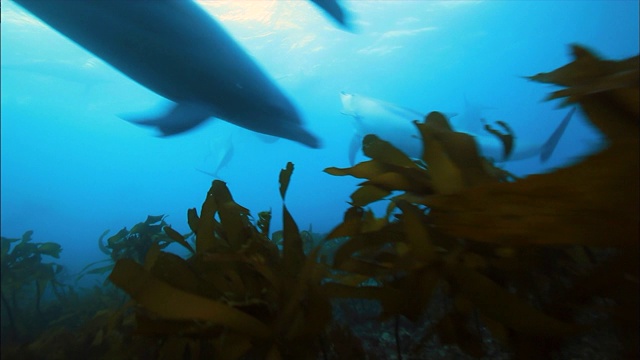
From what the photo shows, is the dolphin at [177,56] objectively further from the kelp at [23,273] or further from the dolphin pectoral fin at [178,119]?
the kelp at [23,273]

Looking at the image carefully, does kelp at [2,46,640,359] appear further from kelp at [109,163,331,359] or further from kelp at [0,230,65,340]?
kelp at [0,230,65,340]

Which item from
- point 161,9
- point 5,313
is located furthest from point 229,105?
point 5,313

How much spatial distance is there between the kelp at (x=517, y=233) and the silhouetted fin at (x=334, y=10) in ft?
7.83

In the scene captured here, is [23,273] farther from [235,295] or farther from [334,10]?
[334,10]

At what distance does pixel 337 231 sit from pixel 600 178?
0.76 meters

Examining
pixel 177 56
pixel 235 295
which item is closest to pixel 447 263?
pixel 235 295

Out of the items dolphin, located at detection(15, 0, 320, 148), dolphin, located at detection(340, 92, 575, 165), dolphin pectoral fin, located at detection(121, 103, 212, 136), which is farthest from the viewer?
dolphin, located at detection(340, 92, 575, 165)

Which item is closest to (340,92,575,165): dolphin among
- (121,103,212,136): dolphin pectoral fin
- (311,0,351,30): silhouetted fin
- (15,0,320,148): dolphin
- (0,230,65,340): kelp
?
(311,0,351,30): silhouetted fin

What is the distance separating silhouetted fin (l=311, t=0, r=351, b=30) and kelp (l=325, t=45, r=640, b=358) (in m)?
2.39

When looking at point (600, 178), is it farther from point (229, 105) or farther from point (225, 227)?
point (229, 105)

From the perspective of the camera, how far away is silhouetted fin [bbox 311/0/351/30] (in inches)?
122

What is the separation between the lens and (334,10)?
317 centimetres

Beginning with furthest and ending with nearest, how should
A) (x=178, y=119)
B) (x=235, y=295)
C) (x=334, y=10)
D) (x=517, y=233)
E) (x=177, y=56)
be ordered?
(x=178, y=119) < (x=334, y=10) < (x=177, y=56) < (x=235, y=295) < (x=517, y=233)

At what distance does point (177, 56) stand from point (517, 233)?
309cm
